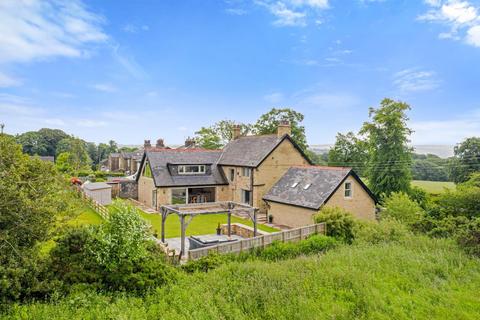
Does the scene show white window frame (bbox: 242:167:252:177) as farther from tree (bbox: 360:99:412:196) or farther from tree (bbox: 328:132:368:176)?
tree (bbox: 328:132:368:176)

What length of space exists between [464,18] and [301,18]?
10.5 m

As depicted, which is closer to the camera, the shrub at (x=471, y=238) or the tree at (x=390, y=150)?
the shrub at (x=471, y=238)

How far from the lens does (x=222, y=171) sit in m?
33.0

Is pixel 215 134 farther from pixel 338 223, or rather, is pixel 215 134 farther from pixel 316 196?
pixel 338 223

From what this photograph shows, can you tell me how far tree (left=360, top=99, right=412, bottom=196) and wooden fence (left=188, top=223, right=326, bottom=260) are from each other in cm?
1847

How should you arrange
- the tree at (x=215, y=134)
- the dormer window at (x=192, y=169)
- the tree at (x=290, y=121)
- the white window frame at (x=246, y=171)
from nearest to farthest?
the white window frame at (x=246, y=171), the dormer window at (x=192, y=169), the tree at (x=290, y=121), the tree at (x=215, y=134)

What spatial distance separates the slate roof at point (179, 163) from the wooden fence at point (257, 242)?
14.6 m

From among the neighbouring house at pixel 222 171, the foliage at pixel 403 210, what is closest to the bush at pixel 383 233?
the foliage at pixel 403 210

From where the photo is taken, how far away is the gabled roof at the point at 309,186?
2267 centimetres

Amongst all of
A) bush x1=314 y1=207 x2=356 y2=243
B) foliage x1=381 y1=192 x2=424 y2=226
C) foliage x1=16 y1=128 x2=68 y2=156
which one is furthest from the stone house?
foliage x1=16 y1=128 x2=68 y2=156

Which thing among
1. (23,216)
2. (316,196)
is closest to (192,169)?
(316,196)

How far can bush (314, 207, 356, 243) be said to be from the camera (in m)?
19.1

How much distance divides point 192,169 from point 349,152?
84.2ft

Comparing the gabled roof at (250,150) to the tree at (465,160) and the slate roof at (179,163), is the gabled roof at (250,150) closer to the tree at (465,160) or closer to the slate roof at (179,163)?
the slate roof at (179,163)
